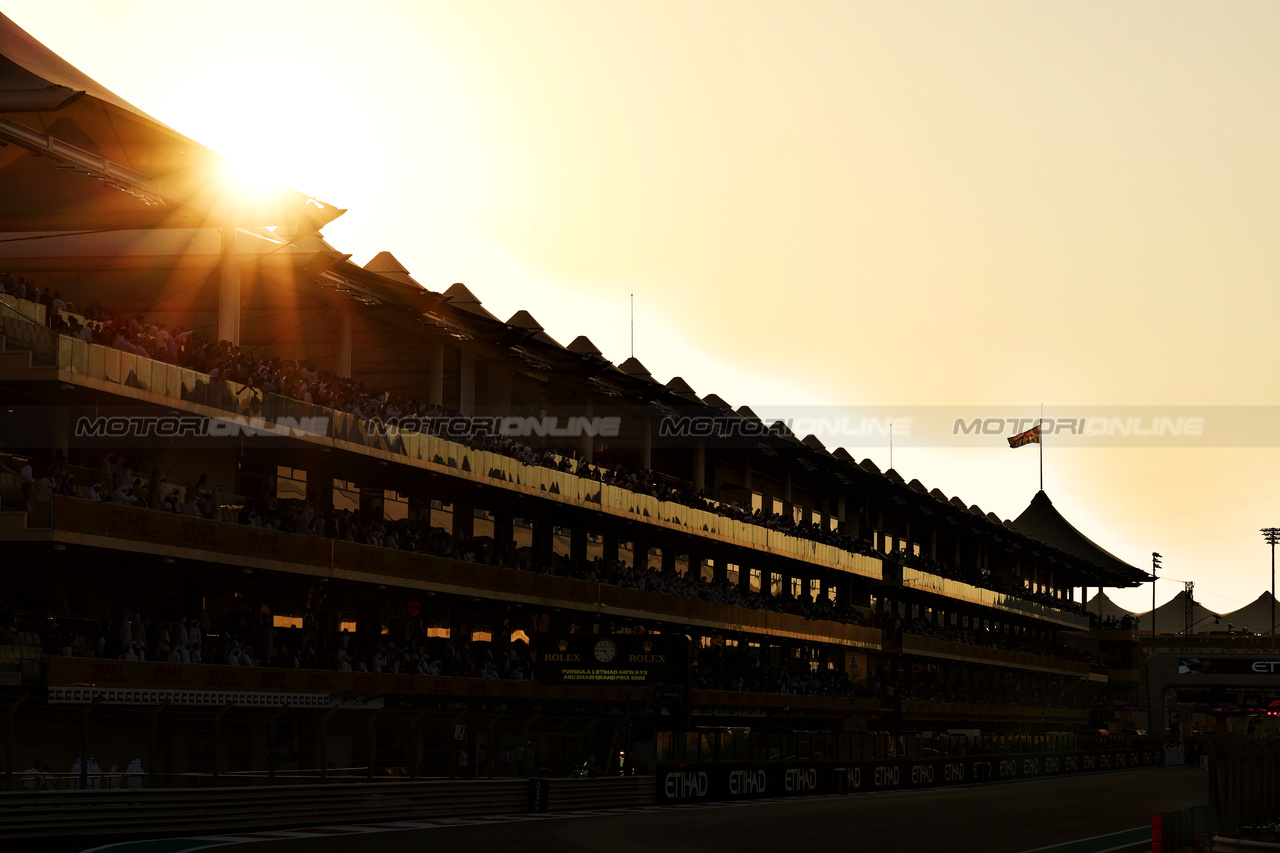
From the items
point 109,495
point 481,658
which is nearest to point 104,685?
point 109,495

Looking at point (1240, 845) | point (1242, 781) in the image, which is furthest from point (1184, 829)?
point (1242, 781)

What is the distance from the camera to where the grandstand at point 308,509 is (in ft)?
88.2

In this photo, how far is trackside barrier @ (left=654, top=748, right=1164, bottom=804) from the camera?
1351 inches

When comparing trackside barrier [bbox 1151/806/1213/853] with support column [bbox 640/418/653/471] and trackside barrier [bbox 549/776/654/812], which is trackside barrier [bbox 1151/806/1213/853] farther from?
support column [bbox 640/418/653/471]

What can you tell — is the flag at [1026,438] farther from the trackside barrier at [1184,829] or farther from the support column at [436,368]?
the trackside barrier at [1184,829]

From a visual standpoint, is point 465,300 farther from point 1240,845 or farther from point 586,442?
point 1240,845

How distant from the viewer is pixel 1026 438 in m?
110

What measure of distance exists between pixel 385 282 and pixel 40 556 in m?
13.5

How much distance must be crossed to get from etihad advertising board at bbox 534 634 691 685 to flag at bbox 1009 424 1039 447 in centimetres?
7478

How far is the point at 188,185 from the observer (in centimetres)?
3425

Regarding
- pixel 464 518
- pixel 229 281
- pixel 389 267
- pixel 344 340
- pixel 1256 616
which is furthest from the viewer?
pixel 1256 616

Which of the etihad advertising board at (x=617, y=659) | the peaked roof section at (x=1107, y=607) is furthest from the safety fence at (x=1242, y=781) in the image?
the peaked roof section at (x=1107, y=607)

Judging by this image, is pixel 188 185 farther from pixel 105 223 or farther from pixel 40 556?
pixel 40 556

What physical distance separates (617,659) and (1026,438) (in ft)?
251
